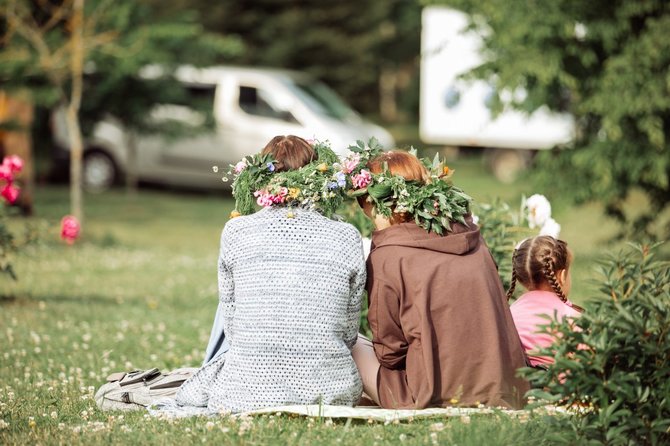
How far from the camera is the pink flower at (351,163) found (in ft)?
16.9

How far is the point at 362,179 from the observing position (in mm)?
5094

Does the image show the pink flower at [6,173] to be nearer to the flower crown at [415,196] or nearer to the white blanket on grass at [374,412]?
the flower crown at [415,196]

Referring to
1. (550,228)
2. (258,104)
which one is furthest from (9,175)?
(258,104)

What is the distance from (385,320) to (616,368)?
116 cm

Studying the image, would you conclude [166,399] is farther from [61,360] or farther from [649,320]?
[649,320]

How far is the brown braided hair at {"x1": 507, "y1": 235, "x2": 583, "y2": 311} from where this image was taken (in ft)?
17.4

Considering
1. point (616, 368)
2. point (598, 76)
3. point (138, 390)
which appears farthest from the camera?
point (598, 76)

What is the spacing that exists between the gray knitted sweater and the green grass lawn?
0.17 m

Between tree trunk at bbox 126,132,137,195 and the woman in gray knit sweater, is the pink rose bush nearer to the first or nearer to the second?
the woman in gray knit sweater

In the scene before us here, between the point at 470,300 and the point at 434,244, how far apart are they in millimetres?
313

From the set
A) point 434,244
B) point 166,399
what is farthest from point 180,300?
point 434,244

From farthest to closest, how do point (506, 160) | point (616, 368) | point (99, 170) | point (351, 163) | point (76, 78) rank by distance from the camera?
point (506, 160) < point (99, 170) < point (76, 78) < point (351, 163) < point (616, 368)

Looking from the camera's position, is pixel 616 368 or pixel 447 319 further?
pixel 447 319

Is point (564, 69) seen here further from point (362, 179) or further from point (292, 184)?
point (292, 184)
